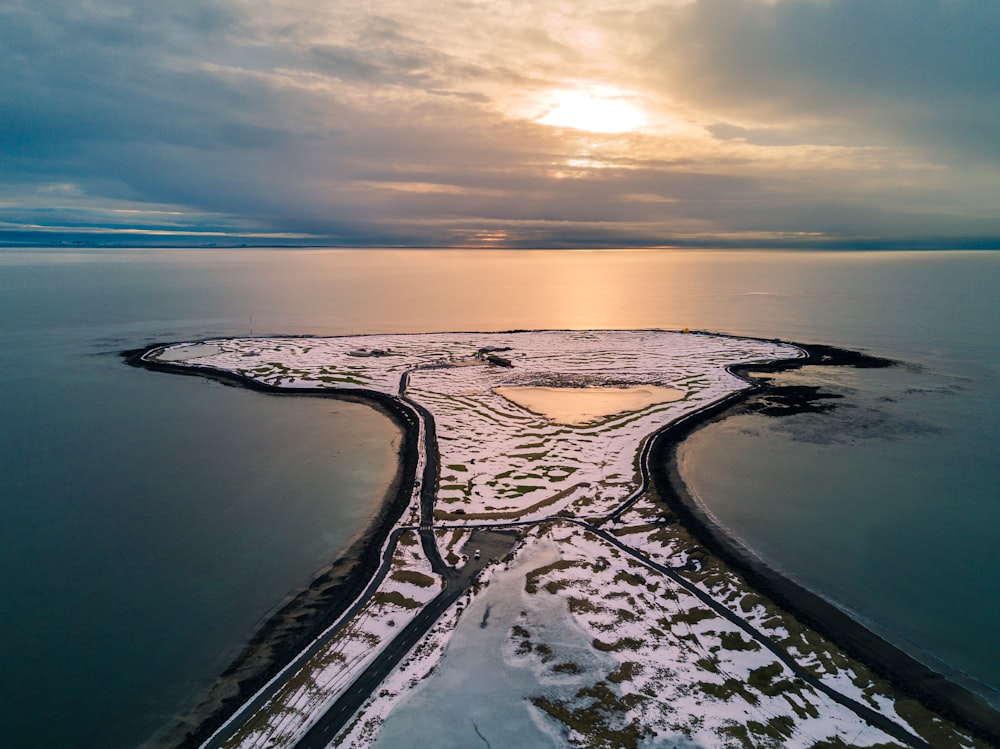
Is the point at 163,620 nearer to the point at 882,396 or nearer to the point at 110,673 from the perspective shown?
the point at 110,673

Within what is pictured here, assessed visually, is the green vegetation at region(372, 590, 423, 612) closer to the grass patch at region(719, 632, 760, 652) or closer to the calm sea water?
the calm sea water

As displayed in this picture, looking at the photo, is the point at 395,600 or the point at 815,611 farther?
the point at 395,600

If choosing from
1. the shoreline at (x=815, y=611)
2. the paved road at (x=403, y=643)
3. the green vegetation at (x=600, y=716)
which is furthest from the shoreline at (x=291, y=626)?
the shoreline at (x=815, y=611)

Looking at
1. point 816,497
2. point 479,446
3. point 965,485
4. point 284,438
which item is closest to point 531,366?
point 479,446

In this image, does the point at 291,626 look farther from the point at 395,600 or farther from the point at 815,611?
the point at 815,611

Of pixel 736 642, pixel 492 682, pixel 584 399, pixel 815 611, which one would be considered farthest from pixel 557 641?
pixel 584 399

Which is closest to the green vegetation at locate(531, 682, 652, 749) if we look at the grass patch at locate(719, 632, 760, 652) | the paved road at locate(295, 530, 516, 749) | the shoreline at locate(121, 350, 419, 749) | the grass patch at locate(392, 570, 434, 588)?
the grass patch at locate(719, 632, 760, 652)

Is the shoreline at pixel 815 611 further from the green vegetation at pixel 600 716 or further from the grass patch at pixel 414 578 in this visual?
the grass patch at pixel 414 578
